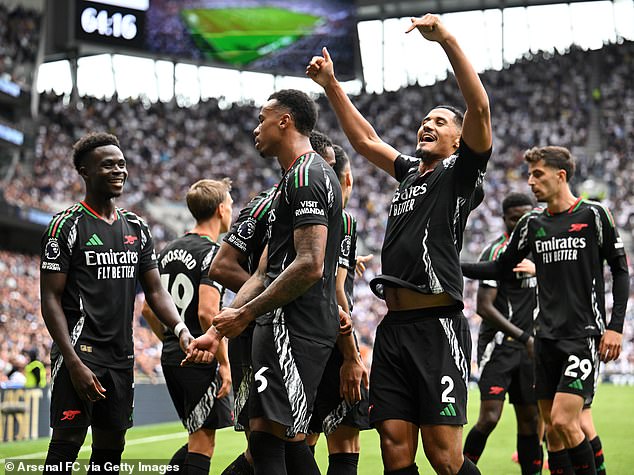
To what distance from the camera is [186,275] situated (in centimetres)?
654

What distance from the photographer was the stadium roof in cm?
4556

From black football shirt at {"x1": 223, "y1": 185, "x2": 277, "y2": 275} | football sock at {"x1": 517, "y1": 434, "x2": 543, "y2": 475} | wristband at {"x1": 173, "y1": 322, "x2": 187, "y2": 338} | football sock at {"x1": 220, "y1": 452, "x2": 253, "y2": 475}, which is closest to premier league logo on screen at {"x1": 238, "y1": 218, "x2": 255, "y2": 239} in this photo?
black football shirt at {"x1": 223, "y1": 185, "x2": 277, "y2": 275}

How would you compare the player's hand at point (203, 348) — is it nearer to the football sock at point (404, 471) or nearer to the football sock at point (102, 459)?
the football sock at point (404, 471)

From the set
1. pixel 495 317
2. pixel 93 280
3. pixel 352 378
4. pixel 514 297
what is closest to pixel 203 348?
pixel 352 378

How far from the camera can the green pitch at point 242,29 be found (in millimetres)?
36938

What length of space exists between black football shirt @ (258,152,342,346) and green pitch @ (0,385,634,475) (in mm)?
4881

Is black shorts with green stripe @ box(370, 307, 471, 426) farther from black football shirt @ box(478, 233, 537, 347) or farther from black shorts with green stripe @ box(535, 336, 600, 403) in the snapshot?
black football shirt @ box(478, 233, 537, 347)

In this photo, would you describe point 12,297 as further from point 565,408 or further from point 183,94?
point 183,94

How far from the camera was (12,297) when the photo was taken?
24875 millimetres

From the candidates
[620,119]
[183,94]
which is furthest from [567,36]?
[183,94]

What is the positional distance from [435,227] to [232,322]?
4.42 feet

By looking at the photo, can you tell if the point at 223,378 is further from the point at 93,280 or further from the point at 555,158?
the point at 555,158

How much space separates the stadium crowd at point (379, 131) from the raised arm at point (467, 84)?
84.0 feet

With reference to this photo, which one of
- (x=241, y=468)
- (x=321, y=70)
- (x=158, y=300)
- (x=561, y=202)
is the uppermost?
(x=321, y=70)
